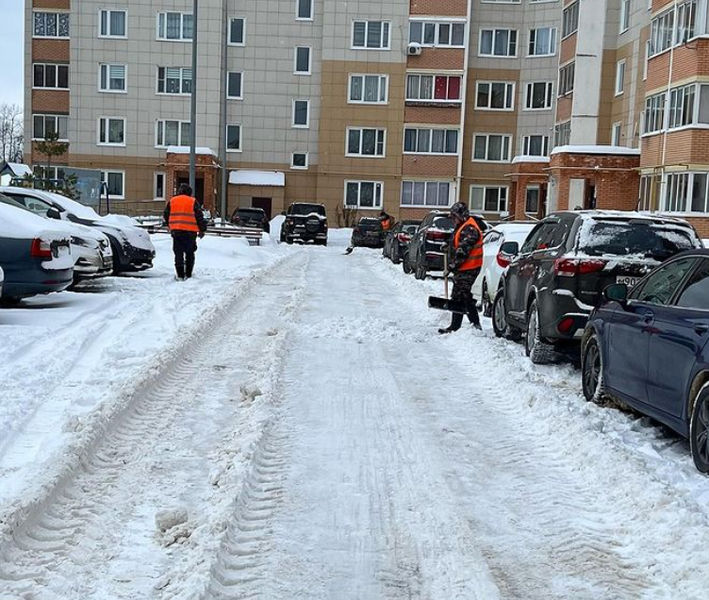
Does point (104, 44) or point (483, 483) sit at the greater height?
point (104, 44)

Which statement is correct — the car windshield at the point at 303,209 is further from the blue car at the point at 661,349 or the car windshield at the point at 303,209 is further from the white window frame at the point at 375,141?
the blue car at the point at 661,349

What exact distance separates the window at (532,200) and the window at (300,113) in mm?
12797

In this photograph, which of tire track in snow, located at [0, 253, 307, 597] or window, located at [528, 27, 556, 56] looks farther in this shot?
window, located at [528, 27, 556, 56]

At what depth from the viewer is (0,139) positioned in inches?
4727

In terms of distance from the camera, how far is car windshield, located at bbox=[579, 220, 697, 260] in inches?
369

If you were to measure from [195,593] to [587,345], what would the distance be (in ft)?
17.4

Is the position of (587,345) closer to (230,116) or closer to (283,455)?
(283,455)

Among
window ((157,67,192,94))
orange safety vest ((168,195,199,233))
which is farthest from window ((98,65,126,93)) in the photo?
orange safety vest ((168,195,199,233))

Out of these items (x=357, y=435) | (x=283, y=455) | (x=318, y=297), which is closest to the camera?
(x=283, y=455)

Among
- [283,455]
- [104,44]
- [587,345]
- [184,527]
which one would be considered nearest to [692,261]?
[587,345]

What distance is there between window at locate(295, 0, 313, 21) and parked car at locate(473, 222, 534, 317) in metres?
37.2

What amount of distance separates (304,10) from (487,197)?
1453 centimetres

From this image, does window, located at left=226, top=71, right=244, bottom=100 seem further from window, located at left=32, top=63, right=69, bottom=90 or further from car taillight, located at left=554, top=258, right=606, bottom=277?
car taillight, located at left=554, top=258, right=606, bottom=277

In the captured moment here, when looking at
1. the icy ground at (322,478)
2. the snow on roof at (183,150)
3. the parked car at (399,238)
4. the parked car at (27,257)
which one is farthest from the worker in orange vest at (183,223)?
the snow on roof at (183,150)
